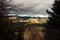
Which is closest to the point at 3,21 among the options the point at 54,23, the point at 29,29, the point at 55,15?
the point at 29,29

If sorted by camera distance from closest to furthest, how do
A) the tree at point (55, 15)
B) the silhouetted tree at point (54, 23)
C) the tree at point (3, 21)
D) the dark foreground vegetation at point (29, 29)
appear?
the tree at point (3, 21), the dark foreground vegetation at point (29, 29), the silhouetted tree at point (54, 23), the tree at point (55, 15)

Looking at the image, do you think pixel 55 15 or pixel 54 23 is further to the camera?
pixel 55 15

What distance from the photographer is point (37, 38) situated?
19734 mm

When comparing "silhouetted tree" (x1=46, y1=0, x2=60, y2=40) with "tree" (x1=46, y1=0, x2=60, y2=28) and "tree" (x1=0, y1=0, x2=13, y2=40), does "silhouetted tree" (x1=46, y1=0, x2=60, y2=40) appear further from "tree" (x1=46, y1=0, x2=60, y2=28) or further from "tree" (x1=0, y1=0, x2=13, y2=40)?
"tree" (x1=0, y1=0, x2=13, y2=40)

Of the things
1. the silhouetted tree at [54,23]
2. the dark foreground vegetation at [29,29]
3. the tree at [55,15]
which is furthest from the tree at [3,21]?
the tree at [55,15]

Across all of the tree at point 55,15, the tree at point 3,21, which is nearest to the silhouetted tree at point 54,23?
the tree at point 55,15

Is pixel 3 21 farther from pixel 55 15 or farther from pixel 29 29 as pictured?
pixel 55 15

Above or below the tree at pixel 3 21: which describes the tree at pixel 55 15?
below

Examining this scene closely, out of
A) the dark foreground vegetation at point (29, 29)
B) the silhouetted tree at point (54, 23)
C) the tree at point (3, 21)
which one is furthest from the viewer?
the silhouetted tree at point (54, 23)

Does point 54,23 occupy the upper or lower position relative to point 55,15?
lower

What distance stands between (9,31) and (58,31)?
10.9 m

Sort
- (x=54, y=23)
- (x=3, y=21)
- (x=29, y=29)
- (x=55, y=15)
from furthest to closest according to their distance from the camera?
(x=55, y=15)
(x=54, y=23)
(x=29, y=29)
(x=3, y=21)

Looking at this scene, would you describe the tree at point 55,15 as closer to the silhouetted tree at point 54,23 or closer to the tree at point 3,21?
the silhouetted tree at point 54,23

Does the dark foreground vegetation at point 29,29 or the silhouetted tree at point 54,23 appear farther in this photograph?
the silhouetted tree at point 54,23
